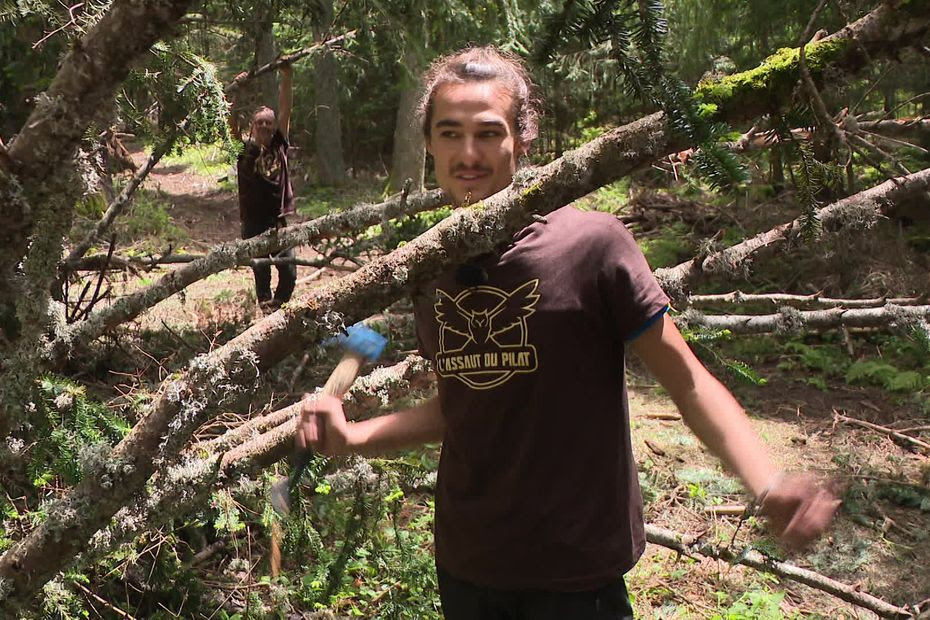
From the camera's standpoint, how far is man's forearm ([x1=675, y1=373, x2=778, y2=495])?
137 cm

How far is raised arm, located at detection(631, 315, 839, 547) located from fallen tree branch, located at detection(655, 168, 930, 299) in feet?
6.84

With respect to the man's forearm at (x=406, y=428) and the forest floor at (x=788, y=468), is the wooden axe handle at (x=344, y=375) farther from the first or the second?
the forest floor at (x=788, y=468)

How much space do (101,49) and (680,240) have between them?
26.1 feet

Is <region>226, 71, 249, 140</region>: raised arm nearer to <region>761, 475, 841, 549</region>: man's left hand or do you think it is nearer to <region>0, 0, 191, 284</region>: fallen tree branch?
<region>0, 0, 191, 284</region>: fallen tree branch

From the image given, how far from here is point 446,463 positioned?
1.82 meters

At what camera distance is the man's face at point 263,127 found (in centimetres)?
651

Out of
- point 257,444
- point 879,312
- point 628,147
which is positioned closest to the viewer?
point 628,147

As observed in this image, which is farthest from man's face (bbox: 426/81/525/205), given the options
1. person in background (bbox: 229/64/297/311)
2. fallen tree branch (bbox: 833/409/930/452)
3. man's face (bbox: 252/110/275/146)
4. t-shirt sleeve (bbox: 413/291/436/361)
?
man's face (bbox: 252/110/275/146)

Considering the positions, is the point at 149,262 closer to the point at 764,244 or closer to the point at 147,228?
the point at 764,244

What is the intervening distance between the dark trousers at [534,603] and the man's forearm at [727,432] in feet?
1.38

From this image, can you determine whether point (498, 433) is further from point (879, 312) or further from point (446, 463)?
point (879, 312)

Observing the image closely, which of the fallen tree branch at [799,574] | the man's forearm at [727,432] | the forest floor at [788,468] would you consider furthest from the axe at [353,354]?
the forest floor at [788,468]

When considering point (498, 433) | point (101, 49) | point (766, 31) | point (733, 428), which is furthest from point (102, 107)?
point (766, 31)

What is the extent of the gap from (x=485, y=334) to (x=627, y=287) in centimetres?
35
